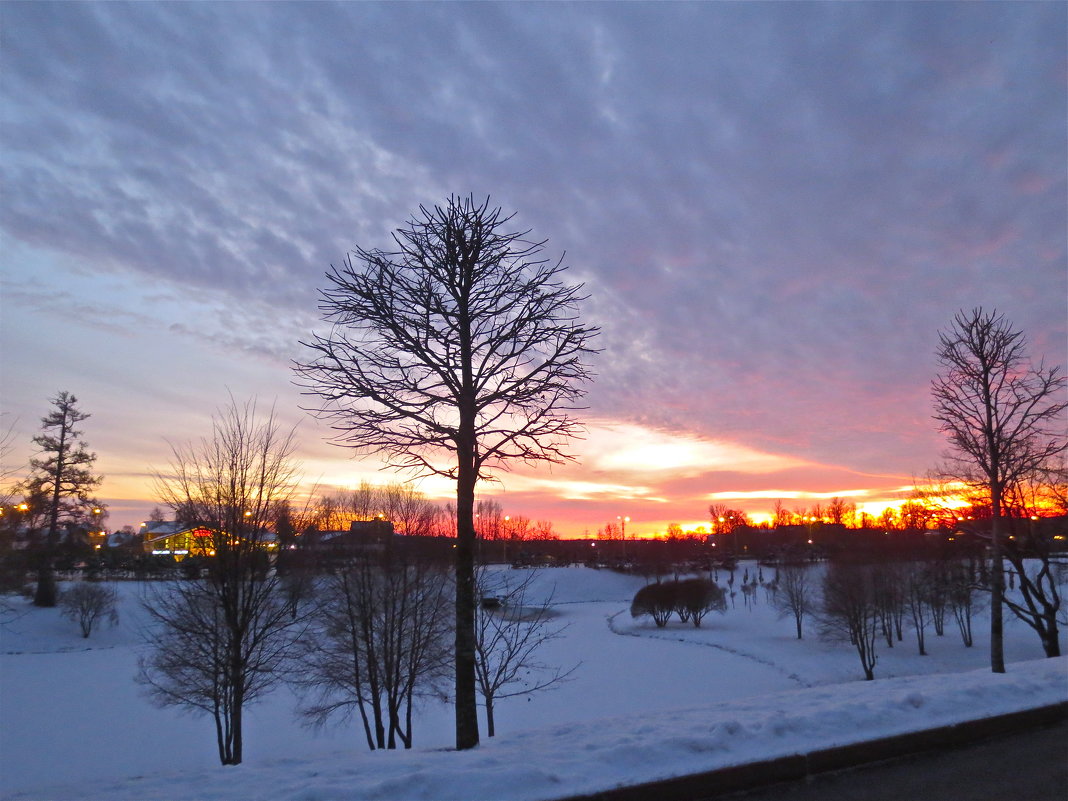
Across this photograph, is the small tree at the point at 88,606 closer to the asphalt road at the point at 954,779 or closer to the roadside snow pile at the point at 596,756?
the roadside snow pile at the point at 596,756

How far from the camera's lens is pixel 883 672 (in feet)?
140

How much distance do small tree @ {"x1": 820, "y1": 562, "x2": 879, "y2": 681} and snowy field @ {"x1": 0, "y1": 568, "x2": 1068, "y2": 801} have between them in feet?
5.19

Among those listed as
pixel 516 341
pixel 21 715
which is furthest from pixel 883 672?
pixel 21 715

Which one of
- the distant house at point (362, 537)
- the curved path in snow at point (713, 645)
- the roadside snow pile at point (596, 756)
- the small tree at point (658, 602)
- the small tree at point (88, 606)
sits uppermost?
the distant house at point (362, 537)

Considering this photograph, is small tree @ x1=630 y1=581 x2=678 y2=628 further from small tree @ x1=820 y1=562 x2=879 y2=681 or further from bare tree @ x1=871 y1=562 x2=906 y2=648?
bare tree @ x1=871 y1=562 x2=906 y2=648

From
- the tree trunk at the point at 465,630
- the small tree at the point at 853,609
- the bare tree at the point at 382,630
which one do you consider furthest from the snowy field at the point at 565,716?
the bare tree at the point at 382,630

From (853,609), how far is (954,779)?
4072 cm

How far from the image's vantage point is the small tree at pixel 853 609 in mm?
42312

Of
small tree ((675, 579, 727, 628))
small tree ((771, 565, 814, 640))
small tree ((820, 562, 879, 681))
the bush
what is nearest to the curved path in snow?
the bush

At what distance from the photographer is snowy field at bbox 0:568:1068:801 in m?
6.15

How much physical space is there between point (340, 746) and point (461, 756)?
22.5 meters

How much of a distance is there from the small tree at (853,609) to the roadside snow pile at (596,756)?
36.9 metres

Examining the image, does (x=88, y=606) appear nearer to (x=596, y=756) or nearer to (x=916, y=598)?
(x=596, y=756)

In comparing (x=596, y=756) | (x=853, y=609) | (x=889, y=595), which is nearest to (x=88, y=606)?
(x=853, y=609)
